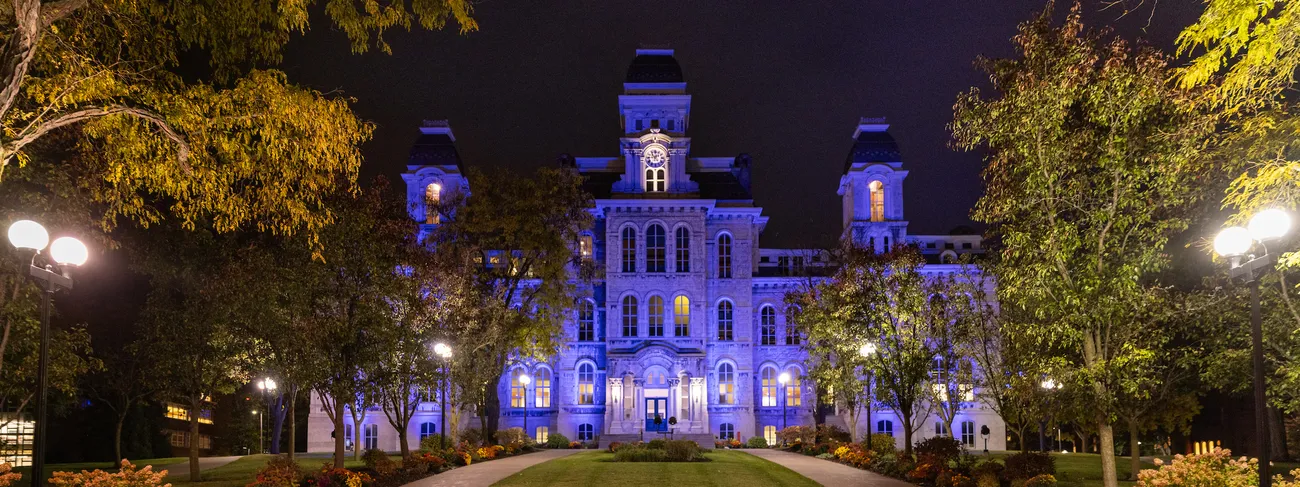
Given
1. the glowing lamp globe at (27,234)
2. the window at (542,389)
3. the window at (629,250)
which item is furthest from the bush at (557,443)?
the glowing lamp globe at (27,234)

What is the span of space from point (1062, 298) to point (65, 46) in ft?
50.1

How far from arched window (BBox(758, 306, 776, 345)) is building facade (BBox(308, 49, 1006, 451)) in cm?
6

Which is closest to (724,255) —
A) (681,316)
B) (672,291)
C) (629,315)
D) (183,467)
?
(672,291)

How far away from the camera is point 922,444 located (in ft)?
91.1

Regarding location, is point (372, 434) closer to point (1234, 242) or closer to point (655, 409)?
point (655, 409)

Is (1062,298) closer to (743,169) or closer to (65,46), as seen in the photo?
(65,46)

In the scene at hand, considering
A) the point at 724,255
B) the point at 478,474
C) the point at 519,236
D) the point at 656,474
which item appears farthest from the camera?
the point at 724,255

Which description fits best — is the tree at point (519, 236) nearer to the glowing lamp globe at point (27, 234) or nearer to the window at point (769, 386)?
the window at point (769, 386)

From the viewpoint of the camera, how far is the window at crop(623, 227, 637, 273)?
53.2 meters

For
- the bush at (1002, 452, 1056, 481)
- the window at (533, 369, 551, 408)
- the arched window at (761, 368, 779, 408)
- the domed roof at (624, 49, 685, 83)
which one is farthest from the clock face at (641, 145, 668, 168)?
the bush at (1002, 452, 1056, 481)

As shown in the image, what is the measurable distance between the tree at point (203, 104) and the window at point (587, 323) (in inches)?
1646

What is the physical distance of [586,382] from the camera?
179 ft

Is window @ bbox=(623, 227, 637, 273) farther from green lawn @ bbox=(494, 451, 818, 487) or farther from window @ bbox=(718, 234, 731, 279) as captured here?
green lawn @ bbox=(494, 451, 818, 487)

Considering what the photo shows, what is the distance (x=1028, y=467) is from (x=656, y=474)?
30.5ft
